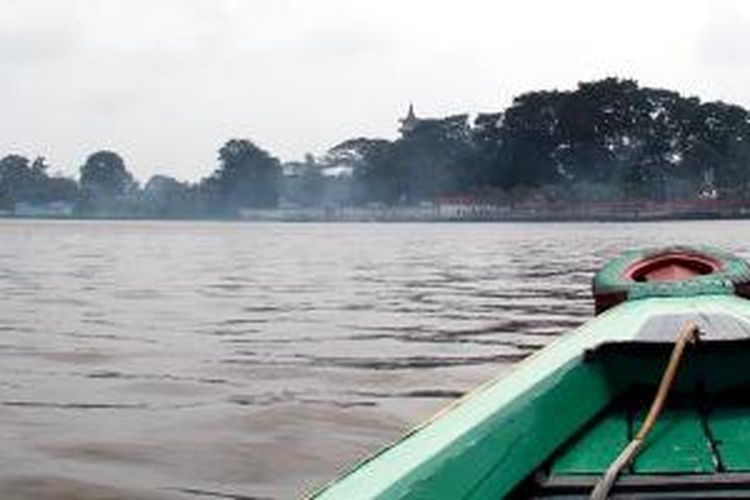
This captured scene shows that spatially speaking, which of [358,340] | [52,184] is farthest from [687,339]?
[52,184]

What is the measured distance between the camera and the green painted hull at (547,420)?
2.43 metres

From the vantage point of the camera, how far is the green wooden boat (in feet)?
8.17

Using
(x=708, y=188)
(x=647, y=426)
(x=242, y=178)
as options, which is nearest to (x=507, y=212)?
(x=708, y=188)

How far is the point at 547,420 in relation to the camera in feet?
9.68

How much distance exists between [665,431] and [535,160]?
96688 mm

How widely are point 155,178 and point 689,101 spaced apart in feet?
217

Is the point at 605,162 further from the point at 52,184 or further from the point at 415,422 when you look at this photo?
the point at 415,422

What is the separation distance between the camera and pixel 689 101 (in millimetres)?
96125

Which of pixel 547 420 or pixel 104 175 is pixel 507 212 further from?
pixel 547 420

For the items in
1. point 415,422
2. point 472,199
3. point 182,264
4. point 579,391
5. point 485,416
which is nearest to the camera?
point 485,416

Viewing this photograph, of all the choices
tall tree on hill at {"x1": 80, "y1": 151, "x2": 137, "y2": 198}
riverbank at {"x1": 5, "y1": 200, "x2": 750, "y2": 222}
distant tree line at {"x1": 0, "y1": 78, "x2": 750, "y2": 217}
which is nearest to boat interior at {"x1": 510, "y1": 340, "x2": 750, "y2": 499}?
riverbank at {"x1": 5, "y1": 200, "x2": 750, "y2": 222}

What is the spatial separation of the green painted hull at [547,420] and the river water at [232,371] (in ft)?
5.17

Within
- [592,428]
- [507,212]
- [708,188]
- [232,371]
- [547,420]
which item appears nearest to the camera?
[547,420]

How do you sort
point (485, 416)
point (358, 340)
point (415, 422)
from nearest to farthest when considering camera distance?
point (485, 416)
point (415, 422)
point (358, 340)
